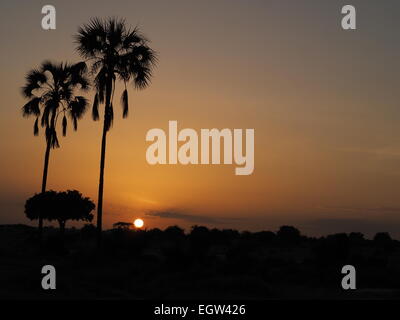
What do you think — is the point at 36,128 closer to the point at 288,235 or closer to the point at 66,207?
the point at 66,207

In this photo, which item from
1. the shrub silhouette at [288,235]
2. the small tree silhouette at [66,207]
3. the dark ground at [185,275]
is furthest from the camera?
the shrub silhouette at [288,235]

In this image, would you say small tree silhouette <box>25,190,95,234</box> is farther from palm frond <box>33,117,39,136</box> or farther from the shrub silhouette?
the shrub silhouette

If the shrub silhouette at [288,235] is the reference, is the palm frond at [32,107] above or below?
above

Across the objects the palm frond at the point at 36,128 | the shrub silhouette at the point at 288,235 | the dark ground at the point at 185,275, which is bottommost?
the dark ground at the point at 185,275

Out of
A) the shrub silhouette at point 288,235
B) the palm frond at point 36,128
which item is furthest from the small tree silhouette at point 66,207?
the shrub silhouette at point 288,235

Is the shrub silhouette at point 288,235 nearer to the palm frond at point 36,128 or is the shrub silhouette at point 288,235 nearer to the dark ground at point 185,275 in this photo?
the dark ground at point 185,275

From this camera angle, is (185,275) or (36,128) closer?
(185,275)

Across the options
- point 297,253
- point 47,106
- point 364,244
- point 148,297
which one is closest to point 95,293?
point 148,297

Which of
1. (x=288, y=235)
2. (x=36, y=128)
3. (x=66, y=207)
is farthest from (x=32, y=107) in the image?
(x=288, y=235)

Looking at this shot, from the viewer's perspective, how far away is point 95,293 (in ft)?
85.8

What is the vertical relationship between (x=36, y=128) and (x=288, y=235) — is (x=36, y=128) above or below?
above

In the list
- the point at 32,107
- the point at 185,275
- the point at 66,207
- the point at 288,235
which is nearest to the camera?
the point at 185,275

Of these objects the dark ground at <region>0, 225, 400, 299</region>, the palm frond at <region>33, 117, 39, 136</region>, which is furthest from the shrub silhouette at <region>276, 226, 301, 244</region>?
the palm frond at <region>33, 117, 39, 136</region>
